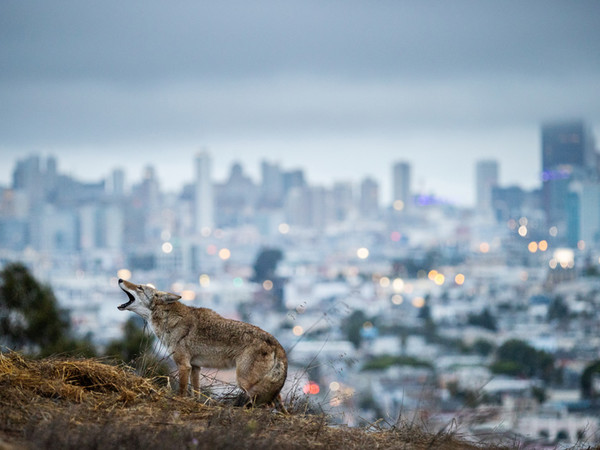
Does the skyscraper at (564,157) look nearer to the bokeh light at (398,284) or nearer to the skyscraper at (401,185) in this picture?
the skyscraper at (401,185)

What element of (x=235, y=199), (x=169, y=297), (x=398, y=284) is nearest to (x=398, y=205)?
(x=235, y=199)

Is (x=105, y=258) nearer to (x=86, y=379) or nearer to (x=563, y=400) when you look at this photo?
(x=563, y=400)

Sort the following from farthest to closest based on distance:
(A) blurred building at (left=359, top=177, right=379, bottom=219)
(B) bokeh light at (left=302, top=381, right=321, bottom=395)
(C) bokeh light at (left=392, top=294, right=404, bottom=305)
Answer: (A) blurred building at (left=359, top=177, right=379, bottom=219)
(C) bokeh light at (left=392, top=294, right=404, bottom=305)
(B) bokeh light at (left=302, top=381, right=321, bottom=395)

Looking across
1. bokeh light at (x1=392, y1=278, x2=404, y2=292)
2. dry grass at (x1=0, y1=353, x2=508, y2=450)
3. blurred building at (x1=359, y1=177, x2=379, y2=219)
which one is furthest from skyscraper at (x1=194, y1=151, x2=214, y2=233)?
dry grass at (x1=0, y1=353, x2=508, y2=450)

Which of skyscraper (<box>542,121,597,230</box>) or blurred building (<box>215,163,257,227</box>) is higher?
skyscraper (<box>542,121,597,230</box>)

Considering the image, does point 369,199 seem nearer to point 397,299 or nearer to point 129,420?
point 397,299

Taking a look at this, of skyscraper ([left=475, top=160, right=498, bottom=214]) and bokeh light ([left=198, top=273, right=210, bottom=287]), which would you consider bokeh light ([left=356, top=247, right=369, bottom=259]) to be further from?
skyscraper ([left=475, top=160, right=498, bottom=214])

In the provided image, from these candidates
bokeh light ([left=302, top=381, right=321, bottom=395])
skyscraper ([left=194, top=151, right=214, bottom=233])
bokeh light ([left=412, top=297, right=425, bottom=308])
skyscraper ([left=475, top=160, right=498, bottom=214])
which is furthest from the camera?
skyscraper ([left=475, top=160, right=498, bottom=214])
